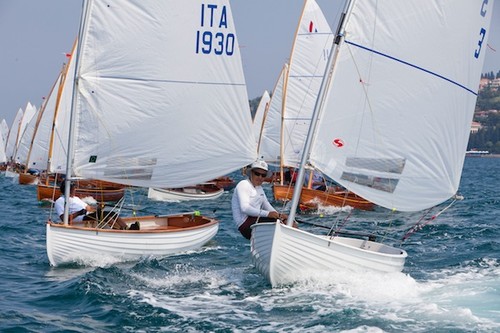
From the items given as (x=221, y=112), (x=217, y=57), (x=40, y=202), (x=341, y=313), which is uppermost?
(x=217, y=57)

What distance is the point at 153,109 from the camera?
1398 centimetres

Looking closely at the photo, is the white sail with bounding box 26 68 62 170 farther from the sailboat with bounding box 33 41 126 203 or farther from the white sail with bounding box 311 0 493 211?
the white sail with bounding box 311 0 493 211

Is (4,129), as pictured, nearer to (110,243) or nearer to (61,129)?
(61,129)

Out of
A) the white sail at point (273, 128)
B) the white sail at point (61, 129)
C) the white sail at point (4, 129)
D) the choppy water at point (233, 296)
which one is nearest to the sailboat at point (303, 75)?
the white sail at point (273, 128)

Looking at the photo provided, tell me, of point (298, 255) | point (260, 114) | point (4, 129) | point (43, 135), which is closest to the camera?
point (298, 255)

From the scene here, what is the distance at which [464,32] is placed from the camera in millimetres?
11352

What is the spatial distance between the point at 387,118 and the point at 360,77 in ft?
2.31

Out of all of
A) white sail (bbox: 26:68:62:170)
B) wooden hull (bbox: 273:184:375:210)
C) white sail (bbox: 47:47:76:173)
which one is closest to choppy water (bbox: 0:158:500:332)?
wooden hull (bbox: 273:184:375:210)

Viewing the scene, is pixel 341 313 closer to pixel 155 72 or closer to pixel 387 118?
pixel 387 118

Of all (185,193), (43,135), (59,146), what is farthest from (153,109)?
(43,135)

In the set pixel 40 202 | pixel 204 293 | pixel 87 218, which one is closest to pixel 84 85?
pixel 87 218

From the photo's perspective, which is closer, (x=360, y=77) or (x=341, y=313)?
(x=341, y=313)

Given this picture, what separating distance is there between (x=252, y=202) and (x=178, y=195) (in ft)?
57.8

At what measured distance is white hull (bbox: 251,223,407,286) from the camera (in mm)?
9773
